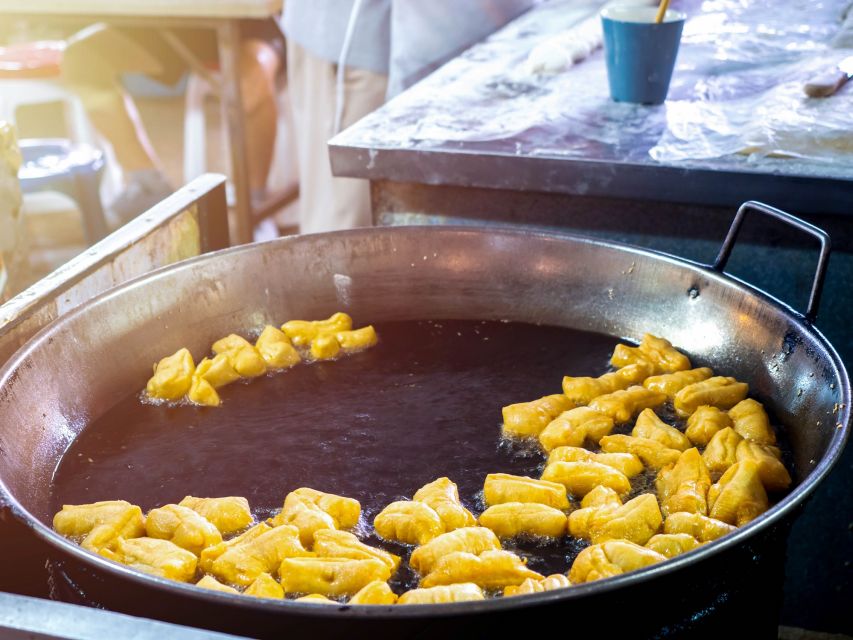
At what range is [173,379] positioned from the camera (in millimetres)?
1520

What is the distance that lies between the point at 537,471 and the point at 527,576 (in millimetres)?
295

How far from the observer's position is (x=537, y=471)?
1.35 meters

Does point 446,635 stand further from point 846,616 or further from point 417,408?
point 846,616

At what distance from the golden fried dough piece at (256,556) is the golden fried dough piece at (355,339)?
57cm

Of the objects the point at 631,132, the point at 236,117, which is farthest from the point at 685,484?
the point at 236,117

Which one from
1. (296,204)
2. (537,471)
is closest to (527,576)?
(537,471)

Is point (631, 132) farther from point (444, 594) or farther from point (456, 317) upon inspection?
point (444, 594)

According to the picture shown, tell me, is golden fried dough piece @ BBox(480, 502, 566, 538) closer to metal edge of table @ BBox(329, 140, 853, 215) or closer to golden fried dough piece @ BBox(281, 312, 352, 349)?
golden fried dough piece @ BBox(281, 312, 352, 349)

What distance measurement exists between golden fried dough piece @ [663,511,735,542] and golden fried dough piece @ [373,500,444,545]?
0.97 ft

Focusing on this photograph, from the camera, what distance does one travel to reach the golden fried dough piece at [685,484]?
122 centimetres

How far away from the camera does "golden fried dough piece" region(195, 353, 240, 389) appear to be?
156 cm

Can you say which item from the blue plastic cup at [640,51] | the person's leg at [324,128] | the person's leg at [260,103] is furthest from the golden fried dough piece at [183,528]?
the person's leg at [260,103]

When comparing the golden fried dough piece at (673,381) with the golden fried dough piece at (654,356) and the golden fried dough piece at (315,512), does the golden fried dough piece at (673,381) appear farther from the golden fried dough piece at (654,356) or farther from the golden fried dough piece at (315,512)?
the golden fried dough piece at (315,512)

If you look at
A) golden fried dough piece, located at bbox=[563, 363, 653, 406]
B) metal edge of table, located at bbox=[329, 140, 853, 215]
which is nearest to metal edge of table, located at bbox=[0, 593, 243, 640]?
golden fried dough piece, located at bbox=[563, 363, 653, 406]
